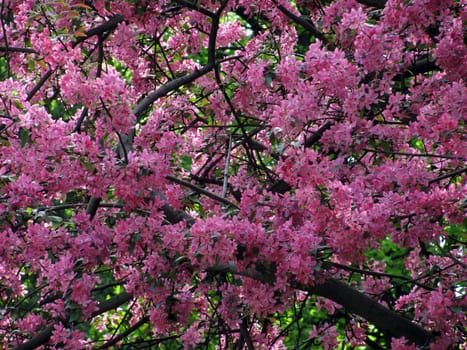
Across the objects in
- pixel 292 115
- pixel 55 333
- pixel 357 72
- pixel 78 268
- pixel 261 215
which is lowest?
pixel 55 333

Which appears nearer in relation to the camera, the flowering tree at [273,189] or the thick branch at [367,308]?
the flowering tree at [273,189]

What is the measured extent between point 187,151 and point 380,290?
65.4 inches

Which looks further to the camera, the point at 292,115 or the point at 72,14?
the point at 72,14

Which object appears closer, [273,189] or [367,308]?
[367,308]

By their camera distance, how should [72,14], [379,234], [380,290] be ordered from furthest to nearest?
1. [380,290]
2. [72,14]
3. [379,234]

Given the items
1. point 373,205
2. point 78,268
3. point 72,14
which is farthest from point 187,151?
point 373,205

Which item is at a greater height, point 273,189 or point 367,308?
point 273,189

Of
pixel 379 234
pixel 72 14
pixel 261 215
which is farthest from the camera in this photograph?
pixel 72 14

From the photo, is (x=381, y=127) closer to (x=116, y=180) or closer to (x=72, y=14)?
(x=116, y=180)

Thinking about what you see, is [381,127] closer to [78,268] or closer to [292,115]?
[292,115]

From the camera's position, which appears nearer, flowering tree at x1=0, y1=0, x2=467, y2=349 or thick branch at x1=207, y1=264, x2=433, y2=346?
flowering tree at x1=0, y1=0, x2=467, y2=349

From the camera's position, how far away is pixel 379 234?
3512 millimetres

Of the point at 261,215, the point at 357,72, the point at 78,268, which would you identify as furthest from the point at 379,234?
the point at 78,268

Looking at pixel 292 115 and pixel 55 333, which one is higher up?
pixel 292 115
